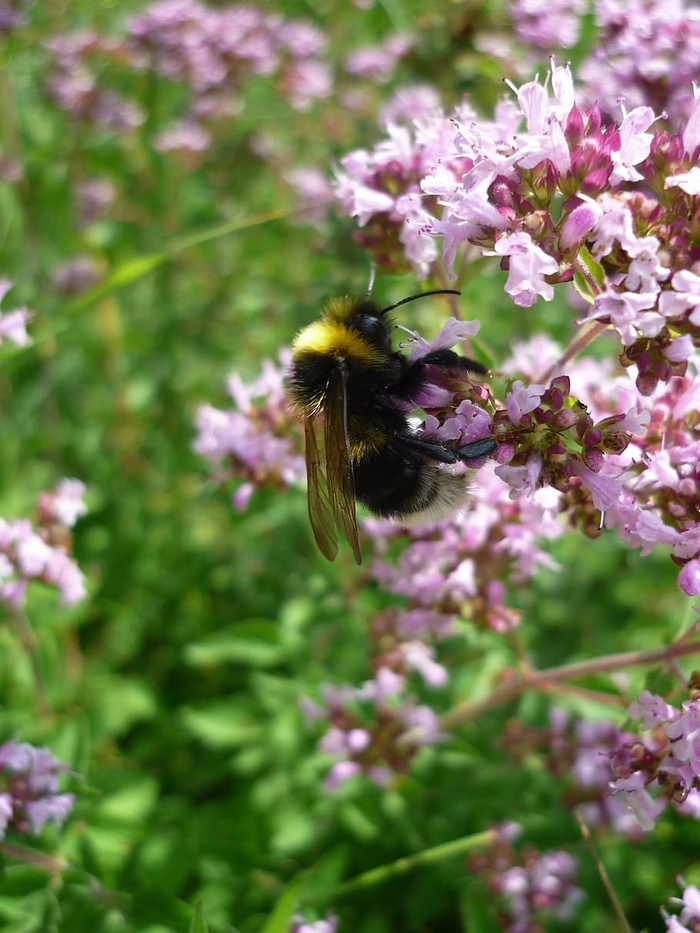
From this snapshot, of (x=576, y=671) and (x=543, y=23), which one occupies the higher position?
(x=543, y=23)

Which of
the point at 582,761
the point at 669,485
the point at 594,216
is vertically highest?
the point at 594,216

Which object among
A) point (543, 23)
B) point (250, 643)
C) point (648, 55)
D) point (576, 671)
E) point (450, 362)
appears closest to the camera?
point (450, 362)

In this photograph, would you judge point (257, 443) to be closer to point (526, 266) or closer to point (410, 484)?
point (410, 484)

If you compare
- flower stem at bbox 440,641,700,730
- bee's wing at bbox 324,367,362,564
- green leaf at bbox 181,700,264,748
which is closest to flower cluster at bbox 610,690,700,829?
flower stem at bbox 440,641,700,730

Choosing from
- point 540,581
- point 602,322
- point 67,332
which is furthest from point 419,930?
point 67,332

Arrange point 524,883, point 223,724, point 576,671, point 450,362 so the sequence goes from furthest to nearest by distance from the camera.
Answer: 1. point 223,724
2. point 524,883
3. point 576,671
4. point 450,362

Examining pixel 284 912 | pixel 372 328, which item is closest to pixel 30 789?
pixel 284 912

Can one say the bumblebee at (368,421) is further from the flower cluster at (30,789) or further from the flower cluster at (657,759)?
the flower cluster at (30,789)

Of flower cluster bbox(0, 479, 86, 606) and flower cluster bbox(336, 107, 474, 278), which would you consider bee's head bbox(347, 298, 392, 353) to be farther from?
flower cluster bbox(0, 479, 86, 606)
